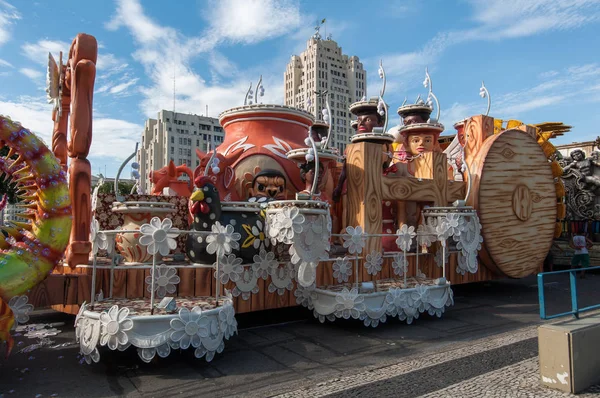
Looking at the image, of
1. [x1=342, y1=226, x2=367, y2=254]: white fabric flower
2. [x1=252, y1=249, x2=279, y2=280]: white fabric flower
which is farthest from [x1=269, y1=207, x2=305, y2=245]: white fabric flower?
[x1=342, y1=226, x2=367, y2=254]: white fabric flower

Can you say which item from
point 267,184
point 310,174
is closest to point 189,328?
point 267,184

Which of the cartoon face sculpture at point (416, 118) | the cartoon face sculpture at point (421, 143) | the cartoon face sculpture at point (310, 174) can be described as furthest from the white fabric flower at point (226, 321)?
the cartoon face sculpture at point (416, 118)

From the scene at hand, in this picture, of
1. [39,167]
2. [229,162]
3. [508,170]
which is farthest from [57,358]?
[508,170]

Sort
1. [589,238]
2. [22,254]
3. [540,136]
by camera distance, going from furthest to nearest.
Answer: [589,238] → [540,136] → [22,254]

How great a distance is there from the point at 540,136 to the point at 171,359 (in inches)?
392

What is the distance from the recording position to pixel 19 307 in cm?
489

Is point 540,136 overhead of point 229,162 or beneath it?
overhead

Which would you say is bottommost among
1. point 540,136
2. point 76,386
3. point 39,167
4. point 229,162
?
point 76,386

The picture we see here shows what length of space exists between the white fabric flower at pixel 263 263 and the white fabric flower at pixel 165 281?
3.85ft

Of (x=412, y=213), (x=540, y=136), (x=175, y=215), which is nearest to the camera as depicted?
(x=175, y=215)

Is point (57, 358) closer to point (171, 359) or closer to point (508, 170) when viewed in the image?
point (171, 359)

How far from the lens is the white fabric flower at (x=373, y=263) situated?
314 inches

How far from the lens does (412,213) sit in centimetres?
980

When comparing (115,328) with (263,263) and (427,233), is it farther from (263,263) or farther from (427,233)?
(427,233)
